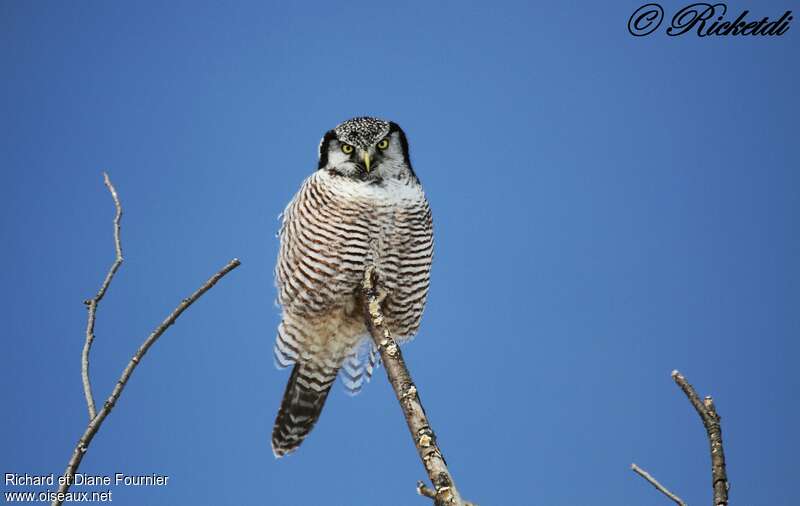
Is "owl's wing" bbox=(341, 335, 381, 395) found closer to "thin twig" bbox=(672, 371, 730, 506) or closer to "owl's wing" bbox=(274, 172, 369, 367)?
"owl's wing" bbox=(274, 172, 369, 367)

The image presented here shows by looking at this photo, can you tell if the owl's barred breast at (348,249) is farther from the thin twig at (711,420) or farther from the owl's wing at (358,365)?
the thin twig at (711,420)

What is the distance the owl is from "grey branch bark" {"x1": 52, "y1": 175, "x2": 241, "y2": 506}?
1.44 meters

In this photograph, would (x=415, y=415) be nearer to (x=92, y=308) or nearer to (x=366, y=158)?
(x=92, y=308)

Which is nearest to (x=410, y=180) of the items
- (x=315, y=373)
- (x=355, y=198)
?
(x=355, y=198)

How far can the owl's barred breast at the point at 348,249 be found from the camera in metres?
3.24

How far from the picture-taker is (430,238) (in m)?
3.39

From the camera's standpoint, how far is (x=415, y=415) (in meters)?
1.98

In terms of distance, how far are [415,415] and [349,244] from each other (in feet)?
4.42

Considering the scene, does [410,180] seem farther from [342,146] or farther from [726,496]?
[726,496]

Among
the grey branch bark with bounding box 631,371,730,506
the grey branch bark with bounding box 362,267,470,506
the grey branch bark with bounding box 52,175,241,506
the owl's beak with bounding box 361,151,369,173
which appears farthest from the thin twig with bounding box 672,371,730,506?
the owl's beak with bounding box 361,151,369,173

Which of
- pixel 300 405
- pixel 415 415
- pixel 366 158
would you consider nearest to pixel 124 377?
pixel 415 415

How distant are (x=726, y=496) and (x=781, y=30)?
11.5 ft

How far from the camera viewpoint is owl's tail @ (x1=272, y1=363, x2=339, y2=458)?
11.9 feet

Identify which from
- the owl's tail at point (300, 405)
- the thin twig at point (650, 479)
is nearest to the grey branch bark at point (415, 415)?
the thin twig at point (650, 479)
